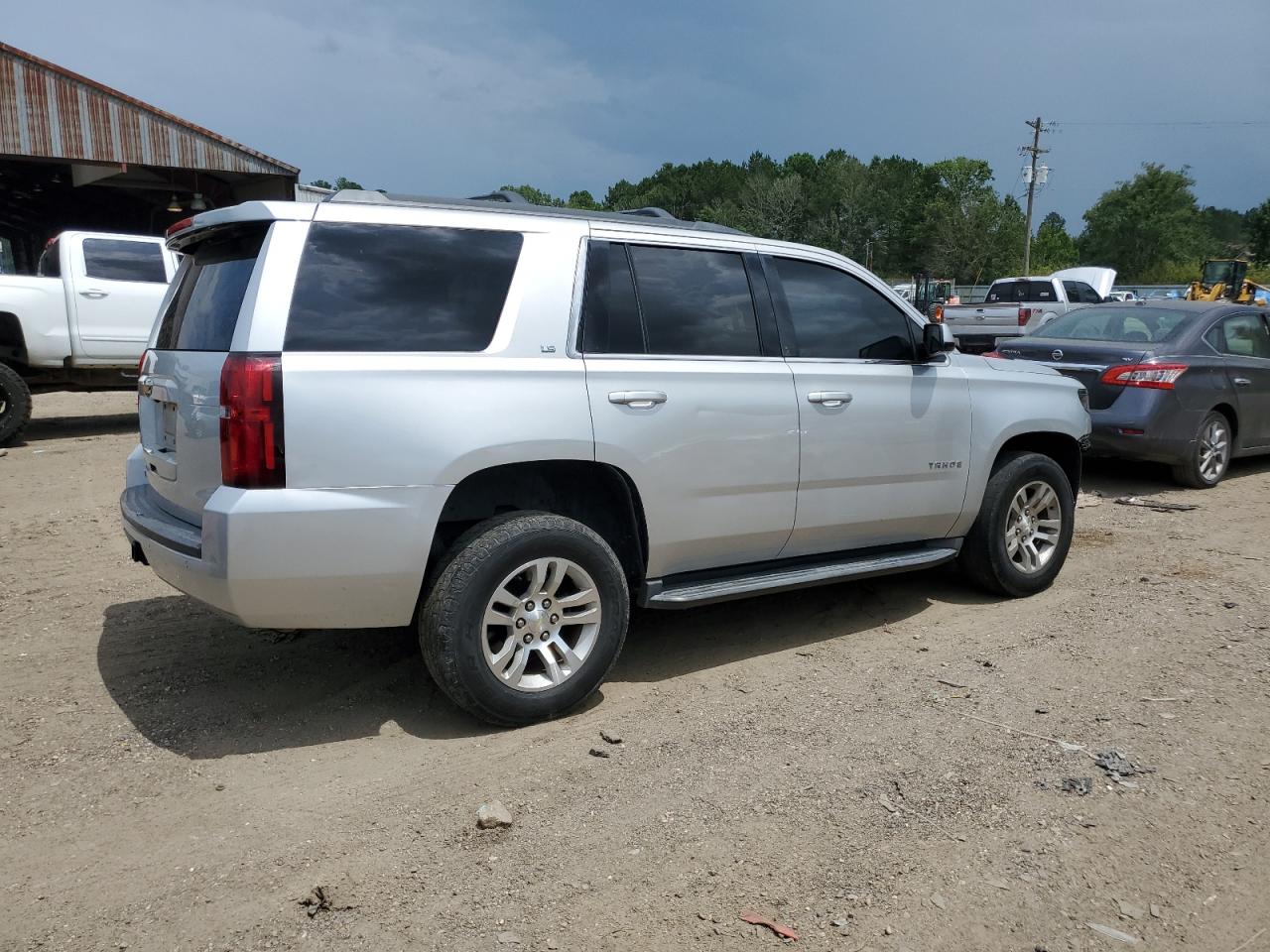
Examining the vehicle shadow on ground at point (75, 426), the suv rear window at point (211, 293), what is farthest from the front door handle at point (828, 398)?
the vehicle shadow on ground at point (75, 426)

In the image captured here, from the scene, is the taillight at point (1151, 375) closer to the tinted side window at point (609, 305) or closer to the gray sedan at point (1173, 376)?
the gray sedan at point (1173, 376)

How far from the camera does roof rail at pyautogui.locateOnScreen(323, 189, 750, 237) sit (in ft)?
12.2

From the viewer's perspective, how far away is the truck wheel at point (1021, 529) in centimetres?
530

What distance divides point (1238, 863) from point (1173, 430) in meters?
6.14

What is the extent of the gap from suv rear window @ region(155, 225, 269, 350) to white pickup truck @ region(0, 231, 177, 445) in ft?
23.8

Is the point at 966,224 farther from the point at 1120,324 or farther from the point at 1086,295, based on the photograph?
the point at 1120,324

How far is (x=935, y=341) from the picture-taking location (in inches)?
195

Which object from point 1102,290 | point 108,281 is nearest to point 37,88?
point 108,281

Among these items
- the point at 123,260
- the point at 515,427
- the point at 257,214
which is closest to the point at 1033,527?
the point at 515,427

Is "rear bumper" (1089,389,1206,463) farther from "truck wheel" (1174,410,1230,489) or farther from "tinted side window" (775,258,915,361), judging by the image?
"tinted side window" (775,258,915,361)

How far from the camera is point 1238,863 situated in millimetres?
2943

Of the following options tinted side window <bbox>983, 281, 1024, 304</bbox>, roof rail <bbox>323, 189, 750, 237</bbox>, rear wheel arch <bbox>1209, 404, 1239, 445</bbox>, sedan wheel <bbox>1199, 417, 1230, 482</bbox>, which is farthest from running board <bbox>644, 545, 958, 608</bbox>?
tinted side window <bbox>983, 281, 1024, 304</bbox>

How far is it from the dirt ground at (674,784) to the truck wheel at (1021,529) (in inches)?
7.4

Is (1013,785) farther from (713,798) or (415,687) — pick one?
(415,687)
